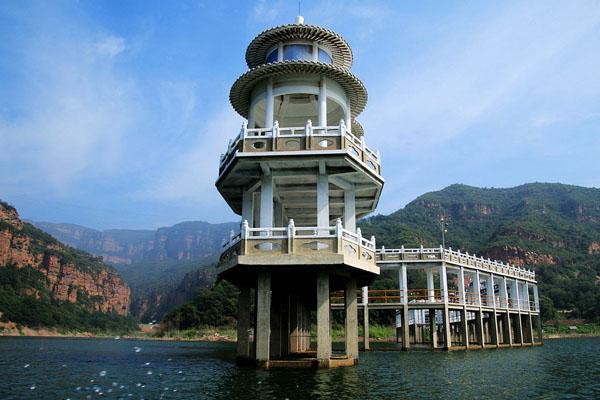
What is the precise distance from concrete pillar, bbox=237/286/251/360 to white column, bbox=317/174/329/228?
5381 mm

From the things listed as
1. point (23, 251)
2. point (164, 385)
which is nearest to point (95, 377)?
point (164, 385)

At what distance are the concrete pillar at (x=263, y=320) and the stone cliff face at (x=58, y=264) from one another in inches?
5374

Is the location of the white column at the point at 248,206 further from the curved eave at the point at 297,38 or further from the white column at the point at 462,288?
the white column at the point at 462,288

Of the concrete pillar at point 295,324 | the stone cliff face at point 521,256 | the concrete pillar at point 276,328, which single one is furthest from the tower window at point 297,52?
the stone cliff face at point 521,256

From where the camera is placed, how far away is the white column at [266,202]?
21658mm

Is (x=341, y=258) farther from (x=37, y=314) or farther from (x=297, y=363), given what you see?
(x=37, y=314)

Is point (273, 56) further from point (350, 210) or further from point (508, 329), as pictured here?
point (508, 329)

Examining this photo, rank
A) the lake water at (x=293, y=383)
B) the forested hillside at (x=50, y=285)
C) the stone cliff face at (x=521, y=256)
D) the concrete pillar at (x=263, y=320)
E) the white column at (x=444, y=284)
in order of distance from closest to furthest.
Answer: the lake water at (x=293, y=383)
the concrete pillar at (x=263, y=320)
the white column at (x=444, y=284)
the forested hillside at (x=50, y=285)
the stone cliff face at (x=521, y=256)

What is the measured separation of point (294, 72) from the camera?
22906 mm

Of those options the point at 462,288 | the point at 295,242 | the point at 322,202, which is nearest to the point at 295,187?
the point at 322,202

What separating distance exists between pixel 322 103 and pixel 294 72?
187 cm

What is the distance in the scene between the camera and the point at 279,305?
24.5 metres

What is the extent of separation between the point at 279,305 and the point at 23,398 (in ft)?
39.6

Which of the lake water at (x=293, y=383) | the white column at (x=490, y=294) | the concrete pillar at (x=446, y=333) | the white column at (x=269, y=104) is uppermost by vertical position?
the white column at (x=269, y=104)
